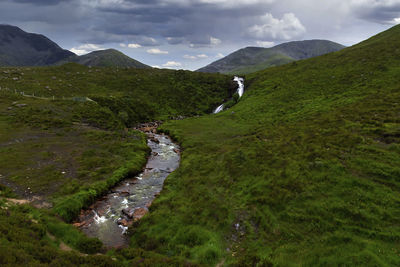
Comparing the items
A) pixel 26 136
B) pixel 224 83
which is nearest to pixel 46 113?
pixel 26 136

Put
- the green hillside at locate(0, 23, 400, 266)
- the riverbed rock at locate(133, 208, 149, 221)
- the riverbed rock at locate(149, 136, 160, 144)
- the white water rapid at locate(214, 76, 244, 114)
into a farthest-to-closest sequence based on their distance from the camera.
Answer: the white water rapid at locate(214, 76, 244, 114) < the riverbed rock at locate(149, 136, 160, 144) < the riverbed rock at locate(133, 208, 149, 221) < the green hillside at locate(0, 23, 400, 266)

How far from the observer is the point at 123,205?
24750 millimetres

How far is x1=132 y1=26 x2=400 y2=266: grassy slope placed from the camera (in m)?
14.7

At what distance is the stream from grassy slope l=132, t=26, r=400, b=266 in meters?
1.94

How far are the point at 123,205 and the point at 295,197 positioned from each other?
62.6 feet

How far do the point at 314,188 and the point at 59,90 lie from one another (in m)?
92.3

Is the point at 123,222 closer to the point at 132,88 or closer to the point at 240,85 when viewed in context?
the point at 132,88

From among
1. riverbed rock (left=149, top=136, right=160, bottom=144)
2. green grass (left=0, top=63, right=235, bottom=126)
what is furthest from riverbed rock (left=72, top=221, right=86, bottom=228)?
green grass (left=0, top=63, right=235, bottom=126)

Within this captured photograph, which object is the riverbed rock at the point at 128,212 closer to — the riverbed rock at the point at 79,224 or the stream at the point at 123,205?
the stream at the point at 123,205

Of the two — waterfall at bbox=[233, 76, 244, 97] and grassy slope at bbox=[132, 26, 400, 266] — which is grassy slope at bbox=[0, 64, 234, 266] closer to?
grassy slope at bbox=[132, 26, 400, 266]

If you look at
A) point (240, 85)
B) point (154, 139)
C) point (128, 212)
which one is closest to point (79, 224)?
point (128, 212)

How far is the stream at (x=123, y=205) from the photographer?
1989cm

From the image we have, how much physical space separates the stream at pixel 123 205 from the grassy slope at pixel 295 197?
1942 millimetres

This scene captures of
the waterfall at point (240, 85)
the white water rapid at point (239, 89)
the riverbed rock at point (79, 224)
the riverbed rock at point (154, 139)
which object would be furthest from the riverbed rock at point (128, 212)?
the waterfall at point (240, 85)
